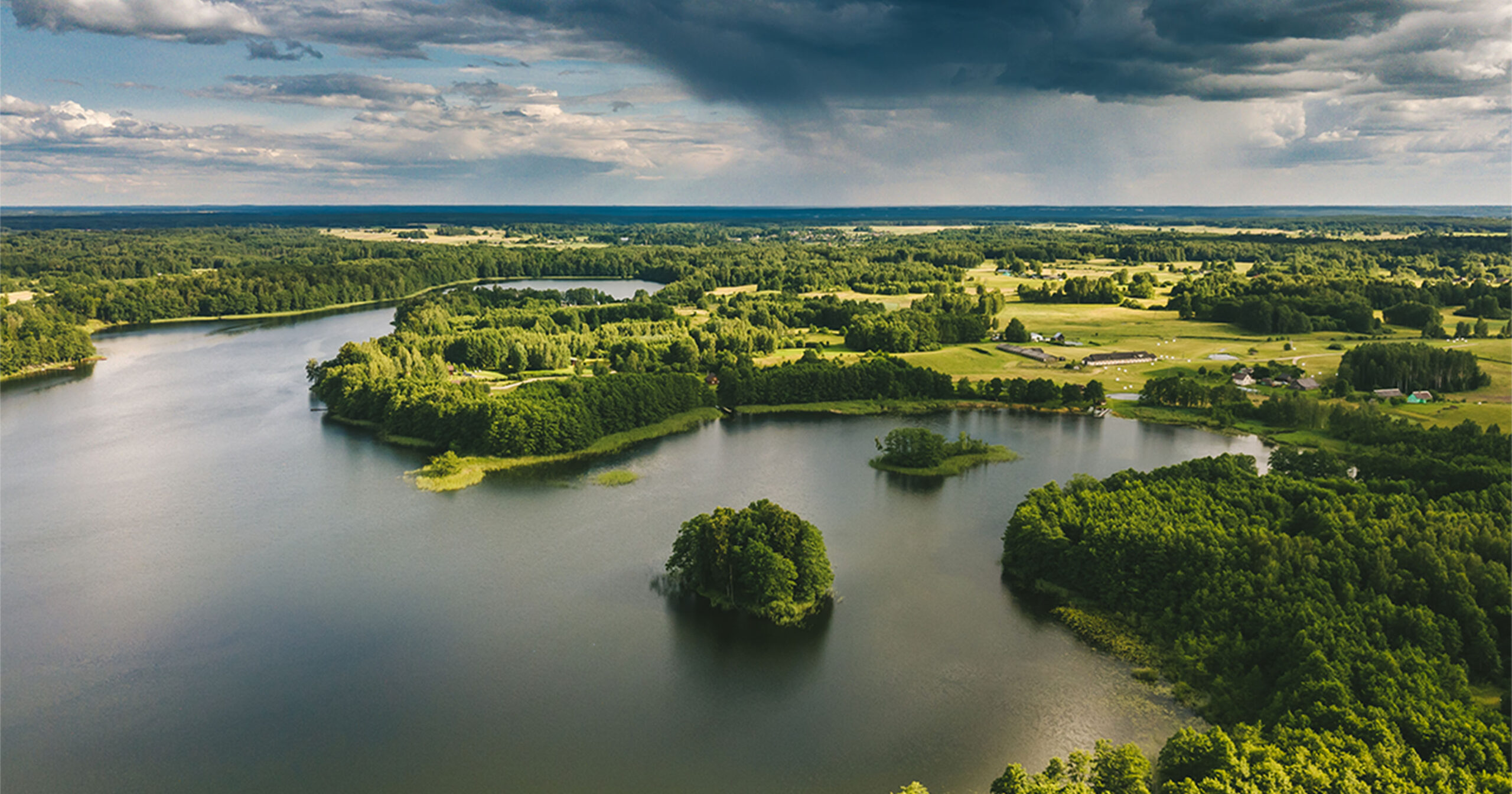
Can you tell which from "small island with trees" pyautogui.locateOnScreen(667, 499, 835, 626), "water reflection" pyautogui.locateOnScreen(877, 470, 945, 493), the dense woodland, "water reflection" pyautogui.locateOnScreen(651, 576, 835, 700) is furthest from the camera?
the dense woodland

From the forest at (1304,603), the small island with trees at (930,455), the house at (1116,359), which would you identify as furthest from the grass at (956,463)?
the house at (1116,359)

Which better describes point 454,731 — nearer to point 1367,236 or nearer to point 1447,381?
point 1447,381

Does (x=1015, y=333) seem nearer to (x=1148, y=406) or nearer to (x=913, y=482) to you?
(x=1148, y=406)

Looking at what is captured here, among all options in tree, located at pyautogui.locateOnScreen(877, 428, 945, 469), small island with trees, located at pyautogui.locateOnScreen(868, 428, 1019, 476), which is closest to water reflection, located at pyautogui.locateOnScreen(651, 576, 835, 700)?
small island with trees, located at pyautogui.locateOnScreen(868, 428, 1019, 476)

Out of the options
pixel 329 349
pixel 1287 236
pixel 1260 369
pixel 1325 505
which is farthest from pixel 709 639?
pixel 1287 236

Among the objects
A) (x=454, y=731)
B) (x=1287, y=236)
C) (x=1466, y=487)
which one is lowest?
(x=454, y=731)

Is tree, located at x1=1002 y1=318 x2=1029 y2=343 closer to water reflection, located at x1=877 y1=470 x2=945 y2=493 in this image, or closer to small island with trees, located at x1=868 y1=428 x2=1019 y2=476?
small island with trees, located at x1=868 y1=428 x2=1019 y2=476

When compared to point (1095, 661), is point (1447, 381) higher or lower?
higher
